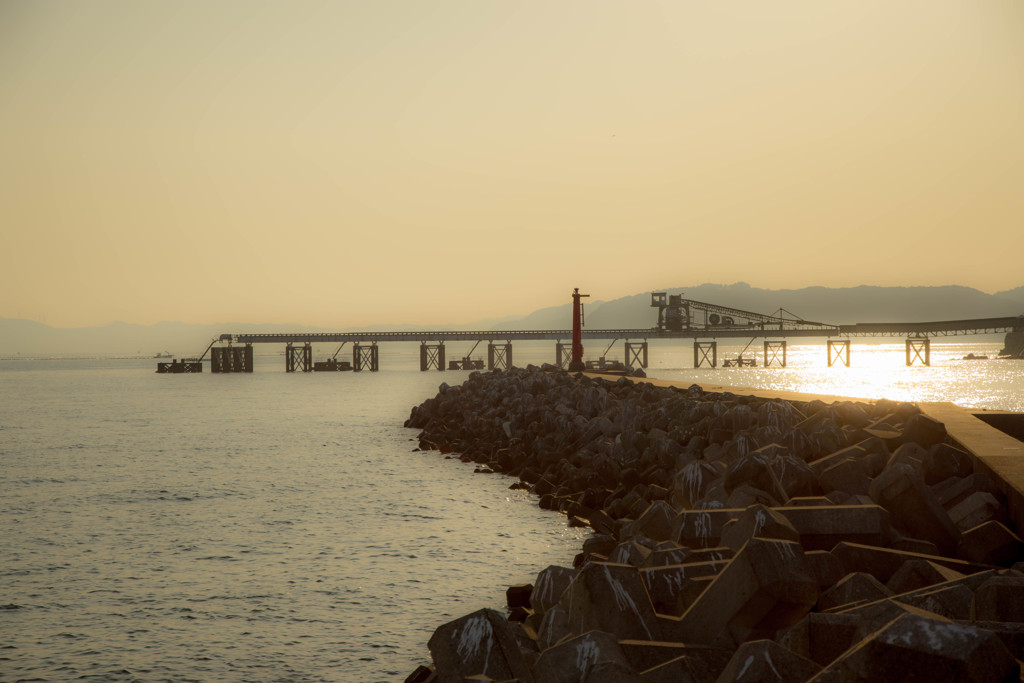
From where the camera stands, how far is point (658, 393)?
20.8 meters

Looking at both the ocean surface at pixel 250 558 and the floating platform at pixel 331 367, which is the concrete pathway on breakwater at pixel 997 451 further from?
the floating platform at pixel 331 367

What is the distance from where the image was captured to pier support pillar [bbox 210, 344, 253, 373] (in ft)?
406

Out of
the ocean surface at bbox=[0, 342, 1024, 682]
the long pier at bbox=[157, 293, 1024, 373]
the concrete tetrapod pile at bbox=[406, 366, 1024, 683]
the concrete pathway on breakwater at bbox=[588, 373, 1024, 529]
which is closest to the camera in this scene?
the concrete tetrapod pile at bbox=[406, 366, 1024, 683]

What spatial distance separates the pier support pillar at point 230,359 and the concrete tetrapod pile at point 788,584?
121435 millimetres

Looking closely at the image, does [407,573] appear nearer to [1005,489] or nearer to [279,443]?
[1005,489]

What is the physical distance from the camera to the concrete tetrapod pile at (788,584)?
153 inches

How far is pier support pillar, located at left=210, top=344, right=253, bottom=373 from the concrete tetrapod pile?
121m

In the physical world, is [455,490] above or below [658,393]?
below

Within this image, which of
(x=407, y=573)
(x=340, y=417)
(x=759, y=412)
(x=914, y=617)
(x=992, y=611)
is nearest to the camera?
(x=914, y=617)

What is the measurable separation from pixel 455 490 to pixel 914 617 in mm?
13911

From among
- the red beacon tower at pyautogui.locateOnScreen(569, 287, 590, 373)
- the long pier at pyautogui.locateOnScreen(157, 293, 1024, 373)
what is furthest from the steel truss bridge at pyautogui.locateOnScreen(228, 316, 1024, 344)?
the red beacon tower at pyautogui.locateOnScreen(569, 287, 590, 373)

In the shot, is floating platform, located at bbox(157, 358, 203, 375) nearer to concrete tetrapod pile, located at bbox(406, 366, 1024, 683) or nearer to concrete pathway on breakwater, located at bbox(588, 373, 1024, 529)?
concrete tetrapod pile, located at bbox(406, 366, 1024, 683)

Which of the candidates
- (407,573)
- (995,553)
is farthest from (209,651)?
(995,553)

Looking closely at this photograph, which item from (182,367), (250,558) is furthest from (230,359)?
(250,558)
